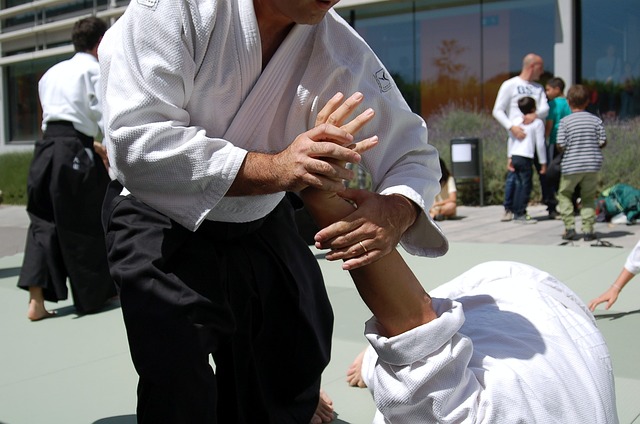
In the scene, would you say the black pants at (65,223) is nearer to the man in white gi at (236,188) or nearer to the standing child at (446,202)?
the man in white gi at (236,188)

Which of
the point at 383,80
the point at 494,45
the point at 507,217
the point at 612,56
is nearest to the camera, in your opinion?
the point at 383,80

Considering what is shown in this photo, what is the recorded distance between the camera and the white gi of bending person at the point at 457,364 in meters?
1.54

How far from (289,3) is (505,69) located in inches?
489

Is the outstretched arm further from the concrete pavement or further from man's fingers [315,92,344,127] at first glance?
man's fingers [315,92,344,127]

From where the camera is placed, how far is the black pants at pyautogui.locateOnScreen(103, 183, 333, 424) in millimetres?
1822

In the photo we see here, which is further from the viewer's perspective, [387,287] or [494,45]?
[494,45]

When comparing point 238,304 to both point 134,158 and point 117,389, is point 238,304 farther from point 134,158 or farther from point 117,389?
point 117,389

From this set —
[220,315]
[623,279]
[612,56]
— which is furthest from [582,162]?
[612,56]

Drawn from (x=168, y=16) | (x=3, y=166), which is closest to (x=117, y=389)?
(x=168, y=16)

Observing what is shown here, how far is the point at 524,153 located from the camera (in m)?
8.55

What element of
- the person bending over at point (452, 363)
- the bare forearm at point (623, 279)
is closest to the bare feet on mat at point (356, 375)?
the person bending over at point (452, 363)

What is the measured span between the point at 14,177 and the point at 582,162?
43.5 feet

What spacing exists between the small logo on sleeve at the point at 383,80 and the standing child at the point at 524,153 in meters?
6.79

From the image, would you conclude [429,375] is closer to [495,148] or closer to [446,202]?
[446,202]
